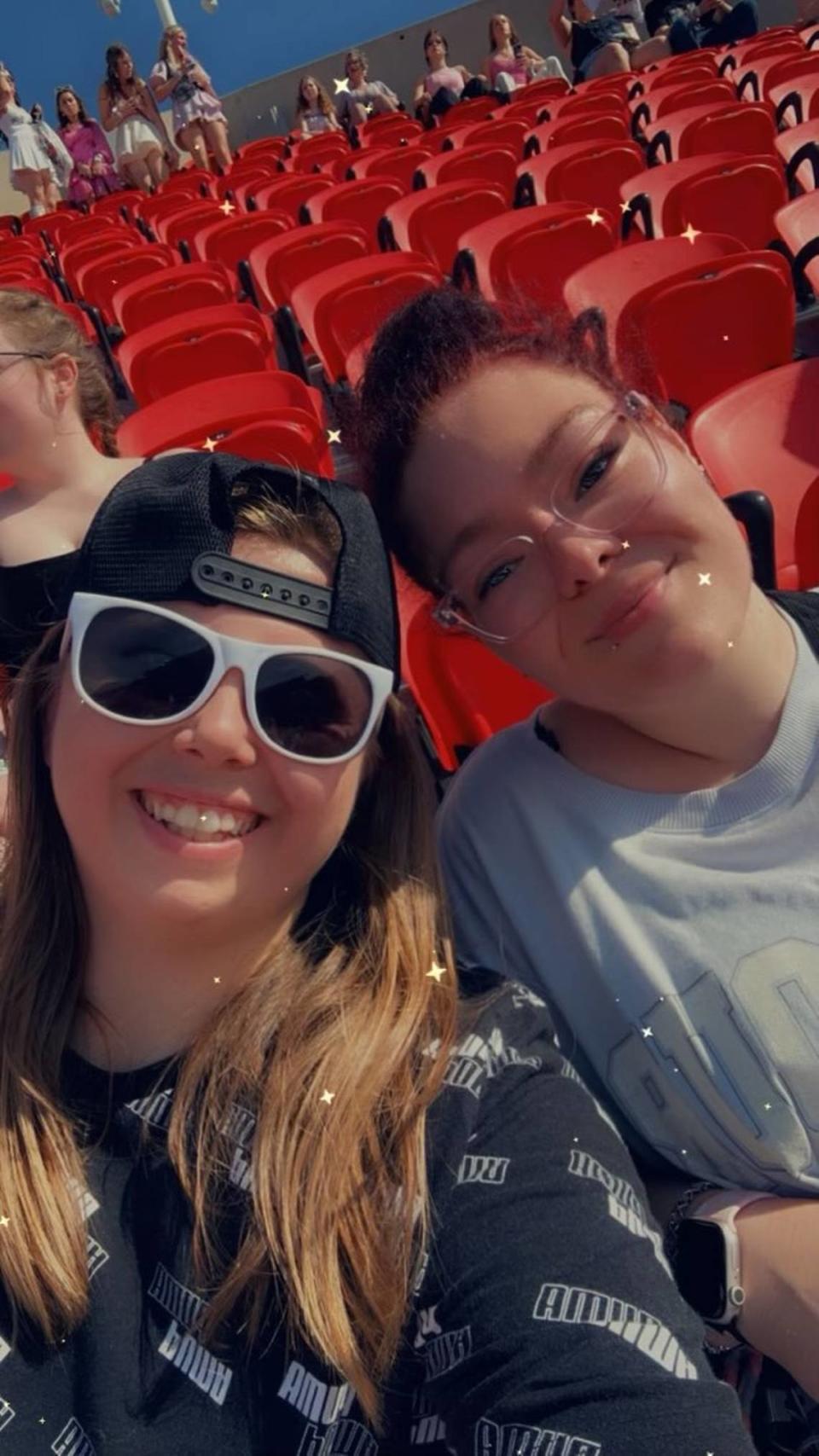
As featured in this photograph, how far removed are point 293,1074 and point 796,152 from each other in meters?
5.46

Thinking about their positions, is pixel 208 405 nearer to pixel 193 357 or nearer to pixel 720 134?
pixel 193 357

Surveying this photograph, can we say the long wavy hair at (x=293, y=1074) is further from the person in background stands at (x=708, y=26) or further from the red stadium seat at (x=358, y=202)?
the person in background stands at (x=708, y=26)

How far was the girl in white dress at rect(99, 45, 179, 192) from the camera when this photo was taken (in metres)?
12.2

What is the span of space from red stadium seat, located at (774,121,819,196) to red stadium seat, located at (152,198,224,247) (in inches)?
158

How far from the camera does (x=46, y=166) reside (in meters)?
12.3

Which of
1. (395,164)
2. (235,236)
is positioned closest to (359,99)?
(395,164)

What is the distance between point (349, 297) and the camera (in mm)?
4340

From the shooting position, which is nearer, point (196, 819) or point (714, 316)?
point (196, 819)

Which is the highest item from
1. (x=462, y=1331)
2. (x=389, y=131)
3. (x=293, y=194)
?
(x=389, y=131)

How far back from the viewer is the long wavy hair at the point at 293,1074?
96cm

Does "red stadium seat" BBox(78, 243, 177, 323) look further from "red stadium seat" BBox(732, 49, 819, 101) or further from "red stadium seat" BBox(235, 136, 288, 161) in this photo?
"red stadium seat" BBox(235, 136, 288, 161)

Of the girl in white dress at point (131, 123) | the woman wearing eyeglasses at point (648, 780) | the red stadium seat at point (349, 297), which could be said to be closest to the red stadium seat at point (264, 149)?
the girl in white dress at point (131, 123)

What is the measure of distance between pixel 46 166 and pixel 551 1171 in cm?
1405

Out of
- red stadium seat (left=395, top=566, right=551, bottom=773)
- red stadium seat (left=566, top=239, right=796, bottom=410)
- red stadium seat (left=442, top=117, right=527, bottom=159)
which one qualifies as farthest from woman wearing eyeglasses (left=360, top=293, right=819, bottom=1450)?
red stadium seat (left=442, top=117, right=527, bottom=159)
